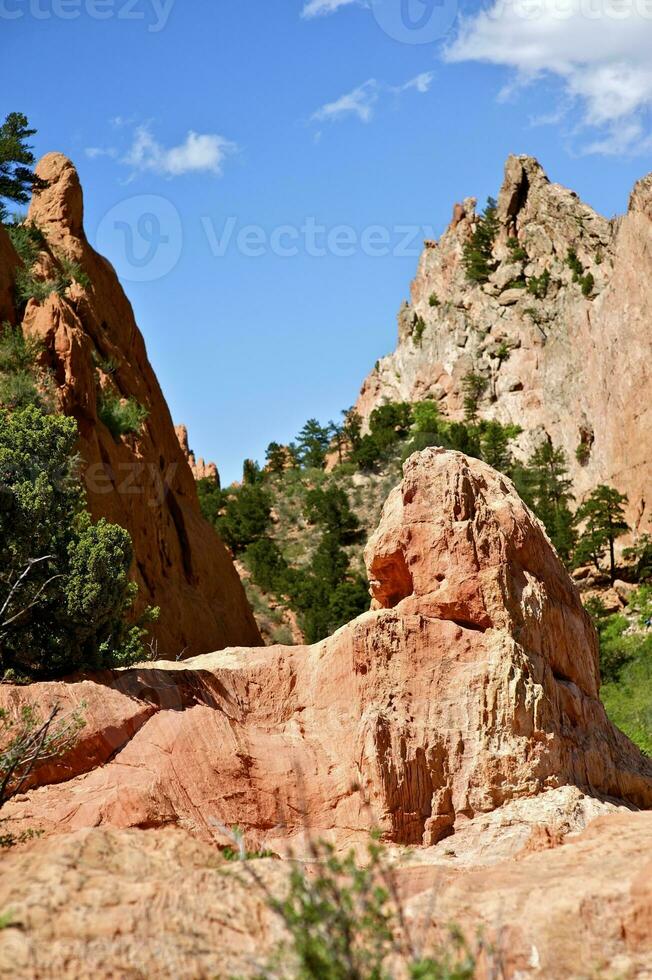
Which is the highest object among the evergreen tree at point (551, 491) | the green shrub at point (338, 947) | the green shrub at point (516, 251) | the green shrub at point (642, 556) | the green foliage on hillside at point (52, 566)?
the green shrub at point (516, 251)

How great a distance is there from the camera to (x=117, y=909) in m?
7.74

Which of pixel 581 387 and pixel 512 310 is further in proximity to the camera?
pixel 512 310

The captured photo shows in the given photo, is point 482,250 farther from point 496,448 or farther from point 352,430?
point 496,448

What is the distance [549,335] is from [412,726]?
60.6m

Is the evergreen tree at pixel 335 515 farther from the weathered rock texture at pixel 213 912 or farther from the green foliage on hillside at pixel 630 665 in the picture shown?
the weathered rock texture at pixel 213 912

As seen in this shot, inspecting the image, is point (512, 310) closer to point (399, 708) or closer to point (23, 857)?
point (399, 708)

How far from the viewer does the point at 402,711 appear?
633 inches

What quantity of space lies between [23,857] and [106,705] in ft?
19.3

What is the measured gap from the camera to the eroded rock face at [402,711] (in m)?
14.7

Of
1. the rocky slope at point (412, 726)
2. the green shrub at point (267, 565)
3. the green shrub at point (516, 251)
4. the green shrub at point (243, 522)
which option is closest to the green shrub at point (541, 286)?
the green shrub at point (516, 251)

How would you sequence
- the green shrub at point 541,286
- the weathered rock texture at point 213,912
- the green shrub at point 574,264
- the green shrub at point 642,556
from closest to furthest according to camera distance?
1. the weathered rock texture at point 213,912
2. the green shrub at point 642,556
3. the green shrub at point 574,264
4. the green shrub at point 541,286

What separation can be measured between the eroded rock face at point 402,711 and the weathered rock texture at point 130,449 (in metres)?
8.18

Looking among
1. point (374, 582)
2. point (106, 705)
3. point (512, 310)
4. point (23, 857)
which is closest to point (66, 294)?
point (374, 582)

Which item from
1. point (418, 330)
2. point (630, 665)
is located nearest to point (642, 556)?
point (630, 665)
